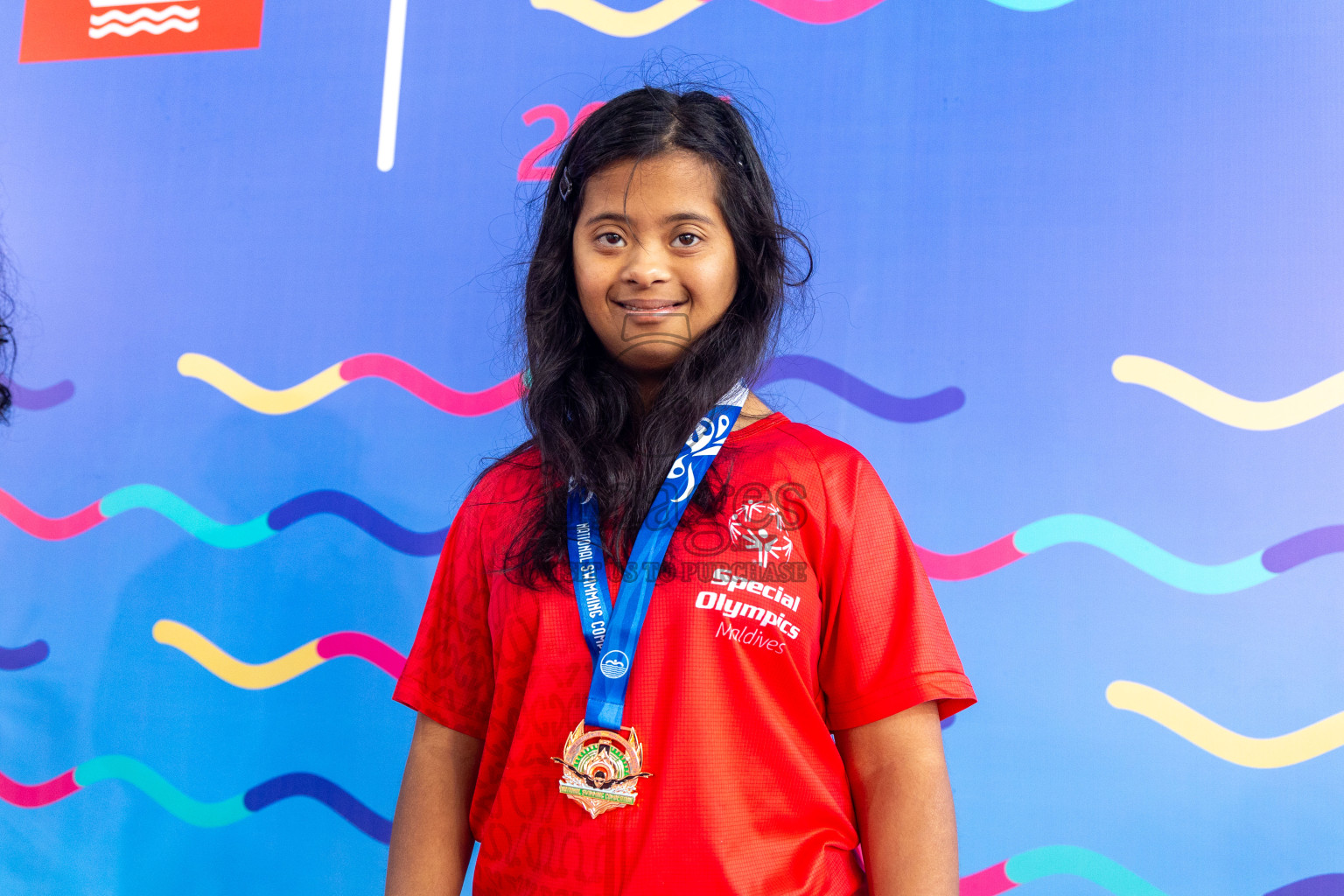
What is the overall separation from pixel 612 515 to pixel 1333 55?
4.70 ft

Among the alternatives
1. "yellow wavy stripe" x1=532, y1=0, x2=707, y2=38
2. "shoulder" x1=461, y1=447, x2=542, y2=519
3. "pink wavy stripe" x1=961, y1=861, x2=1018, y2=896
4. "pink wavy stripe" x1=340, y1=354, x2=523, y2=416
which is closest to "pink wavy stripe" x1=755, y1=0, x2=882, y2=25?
"yellow wavy stripe" x1=532, y1=0, x2=707, y2=38

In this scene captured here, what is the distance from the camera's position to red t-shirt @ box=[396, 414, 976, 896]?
2.99 feet

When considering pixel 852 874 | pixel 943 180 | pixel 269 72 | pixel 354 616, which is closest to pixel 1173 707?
pixel 852 874

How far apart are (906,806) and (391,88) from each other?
1.66 m

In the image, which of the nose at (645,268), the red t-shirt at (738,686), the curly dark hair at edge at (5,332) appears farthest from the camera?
the curly dark hair at edge at (5,332)

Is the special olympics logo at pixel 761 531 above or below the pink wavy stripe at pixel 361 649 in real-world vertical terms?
above

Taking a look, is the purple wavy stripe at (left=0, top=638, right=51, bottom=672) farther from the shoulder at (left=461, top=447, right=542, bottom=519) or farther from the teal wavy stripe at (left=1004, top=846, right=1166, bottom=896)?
the teal wavy stripe at (left=1004, top=846, right=1166, bottom=896)

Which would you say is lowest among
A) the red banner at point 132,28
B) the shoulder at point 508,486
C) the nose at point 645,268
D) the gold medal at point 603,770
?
the gold medal at point 603,770

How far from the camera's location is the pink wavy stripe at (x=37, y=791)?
1.92 metres

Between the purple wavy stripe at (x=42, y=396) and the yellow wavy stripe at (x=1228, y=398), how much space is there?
80.2 inches

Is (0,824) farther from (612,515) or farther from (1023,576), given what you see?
(1023,576)

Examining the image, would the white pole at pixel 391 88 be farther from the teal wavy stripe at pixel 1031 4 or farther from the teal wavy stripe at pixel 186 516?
the teal wavy stripe at pixel 1031 4

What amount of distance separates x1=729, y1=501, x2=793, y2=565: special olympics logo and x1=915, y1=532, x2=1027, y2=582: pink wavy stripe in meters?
0.67

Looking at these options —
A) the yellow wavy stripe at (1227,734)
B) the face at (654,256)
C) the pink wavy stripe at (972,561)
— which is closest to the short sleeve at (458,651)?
the face at (654,256)
